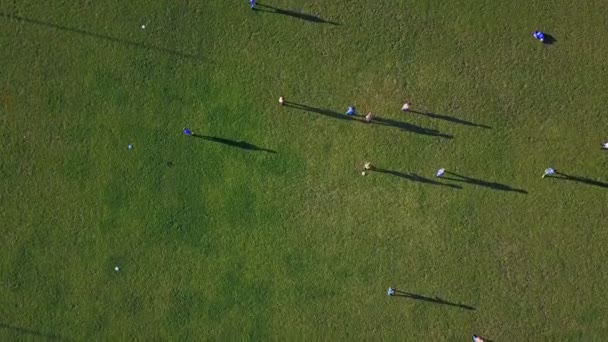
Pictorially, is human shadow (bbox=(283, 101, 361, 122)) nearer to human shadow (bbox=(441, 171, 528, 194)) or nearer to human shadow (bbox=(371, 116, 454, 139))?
human shadow (bbox=(371, 116, 454, 139))

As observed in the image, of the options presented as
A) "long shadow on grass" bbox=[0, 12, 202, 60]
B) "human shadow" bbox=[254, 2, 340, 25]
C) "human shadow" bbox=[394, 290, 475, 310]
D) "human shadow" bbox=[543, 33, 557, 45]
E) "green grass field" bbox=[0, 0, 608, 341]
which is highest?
"human shadow" bbox=[543, 33, 557, 45]

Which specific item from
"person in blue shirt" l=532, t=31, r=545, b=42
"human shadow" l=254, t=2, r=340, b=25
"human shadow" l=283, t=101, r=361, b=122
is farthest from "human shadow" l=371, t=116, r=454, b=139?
"person in blue shirt" l=532, t=31, r=545, b=42

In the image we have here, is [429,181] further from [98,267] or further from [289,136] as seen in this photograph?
[98,267]

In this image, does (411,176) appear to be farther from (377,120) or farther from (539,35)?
(539,35)

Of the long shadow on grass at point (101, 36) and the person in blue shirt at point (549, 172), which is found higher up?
the long shadow on grass at point (101, 36)

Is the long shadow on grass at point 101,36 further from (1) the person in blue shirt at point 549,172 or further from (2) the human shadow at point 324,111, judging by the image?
(1) the person in blue shirt at point 549,172

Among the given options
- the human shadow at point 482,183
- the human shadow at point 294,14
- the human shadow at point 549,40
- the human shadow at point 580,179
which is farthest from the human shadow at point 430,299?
the human shadow at point 294,14

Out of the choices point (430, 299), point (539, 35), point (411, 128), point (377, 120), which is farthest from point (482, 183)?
point (539, 35)

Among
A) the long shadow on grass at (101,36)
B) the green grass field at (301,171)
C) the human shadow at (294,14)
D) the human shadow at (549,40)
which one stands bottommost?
the green grass field at (301,171)
